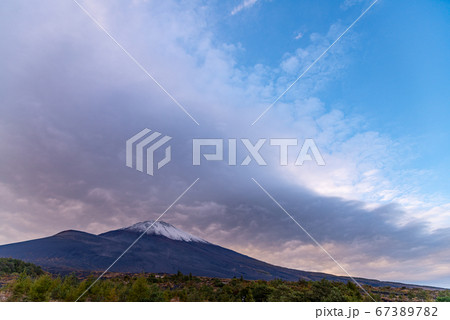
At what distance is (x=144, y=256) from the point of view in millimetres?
Result: 112438

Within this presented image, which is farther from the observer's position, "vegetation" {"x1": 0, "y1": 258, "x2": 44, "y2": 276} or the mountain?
the mountain

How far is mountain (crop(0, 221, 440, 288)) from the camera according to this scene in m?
92.8

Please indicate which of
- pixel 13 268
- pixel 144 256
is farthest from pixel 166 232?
pixel 13 268

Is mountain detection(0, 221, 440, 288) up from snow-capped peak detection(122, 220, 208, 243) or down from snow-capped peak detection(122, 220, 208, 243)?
down

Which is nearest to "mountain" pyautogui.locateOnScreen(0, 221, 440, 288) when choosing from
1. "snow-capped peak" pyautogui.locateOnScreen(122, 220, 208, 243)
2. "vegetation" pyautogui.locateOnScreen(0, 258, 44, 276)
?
"snow-capped peak" pyautogui.locateOnScreen(122, 220, 208, 243)

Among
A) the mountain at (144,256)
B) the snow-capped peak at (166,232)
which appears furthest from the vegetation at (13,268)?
the snow-capped peak at (166,232)

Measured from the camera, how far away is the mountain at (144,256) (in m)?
92.8

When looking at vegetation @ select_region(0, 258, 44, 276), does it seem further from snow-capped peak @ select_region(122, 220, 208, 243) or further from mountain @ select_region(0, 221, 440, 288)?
snow-capped peak @ select_region(122, 220, 208, 243)

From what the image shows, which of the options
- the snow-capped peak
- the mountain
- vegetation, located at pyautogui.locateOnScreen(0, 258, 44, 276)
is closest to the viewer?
vegetation, located at pyautogui.locateOnScreen(0, 258, 44, 276)

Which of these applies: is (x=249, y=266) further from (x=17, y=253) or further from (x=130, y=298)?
(x=130, y=298)

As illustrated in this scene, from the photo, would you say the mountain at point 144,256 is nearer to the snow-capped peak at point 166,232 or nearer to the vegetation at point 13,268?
the snow-capped peak at point 166,232

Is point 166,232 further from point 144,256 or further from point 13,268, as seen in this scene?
point 13,268
